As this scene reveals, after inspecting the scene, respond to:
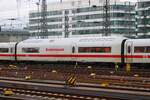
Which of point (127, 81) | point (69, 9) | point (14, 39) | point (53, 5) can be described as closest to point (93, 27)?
point (69, 9)

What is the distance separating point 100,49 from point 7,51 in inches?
645

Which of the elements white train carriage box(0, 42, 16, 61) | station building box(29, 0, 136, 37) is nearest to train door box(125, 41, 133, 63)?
white train carriage box(0, 42, 16, 61)

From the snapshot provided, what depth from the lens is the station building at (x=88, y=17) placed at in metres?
145

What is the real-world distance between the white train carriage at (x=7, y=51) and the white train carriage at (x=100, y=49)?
1176 centimetres

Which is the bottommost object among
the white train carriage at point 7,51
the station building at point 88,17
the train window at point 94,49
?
the white train carriage at point 7,51

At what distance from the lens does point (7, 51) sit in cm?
5575

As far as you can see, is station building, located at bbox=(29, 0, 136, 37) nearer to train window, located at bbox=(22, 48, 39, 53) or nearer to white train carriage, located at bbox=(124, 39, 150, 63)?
train window, located at bbox=(22, 48, 39, 53)

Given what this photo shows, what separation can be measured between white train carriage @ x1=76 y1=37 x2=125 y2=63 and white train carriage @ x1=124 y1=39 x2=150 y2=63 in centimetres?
114

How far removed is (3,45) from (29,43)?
5.34 metres

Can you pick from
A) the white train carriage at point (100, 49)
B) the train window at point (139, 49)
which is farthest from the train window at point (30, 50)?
the train window at point (139, 49)

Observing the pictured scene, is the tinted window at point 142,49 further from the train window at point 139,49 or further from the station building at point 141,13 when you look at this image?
the station building at point 141,13

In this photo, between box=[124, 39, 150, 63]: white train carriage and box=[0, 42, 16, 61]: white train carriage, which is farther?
box=[0, 42, 16, 61]: white train carriage

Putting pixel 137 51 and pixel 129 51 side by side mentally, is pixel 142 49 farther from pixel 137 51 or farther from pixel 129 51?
pixel 129 51

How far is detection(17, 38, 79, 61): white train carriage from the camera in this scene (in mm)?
47625
